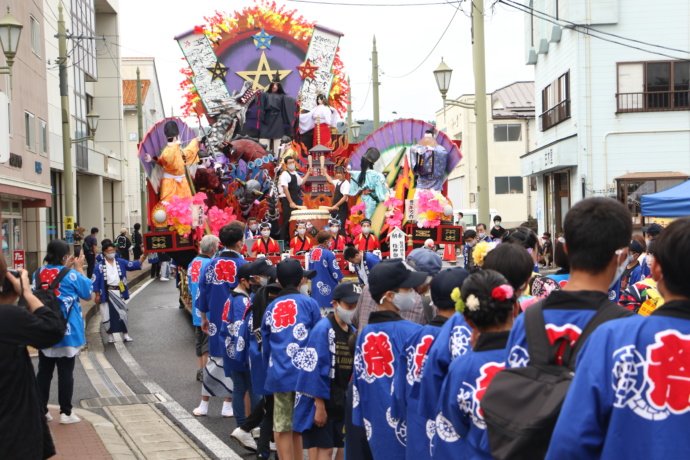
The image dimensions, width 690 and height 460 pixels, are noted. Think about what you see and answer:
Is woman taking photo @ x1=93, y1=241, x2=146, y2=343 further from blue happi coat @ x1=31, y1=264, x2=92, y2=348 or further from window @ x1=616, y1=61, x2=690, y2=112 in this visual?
window @ x1=616, y1=61, x2=690, y2=112

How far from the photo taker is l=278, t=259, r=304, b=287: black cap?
6.19m

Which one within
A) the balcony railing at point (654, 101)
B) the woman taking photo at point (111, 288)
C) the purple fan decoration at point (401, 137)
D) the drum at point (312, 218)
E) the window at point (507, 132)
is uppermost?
the window at point (507, 132)

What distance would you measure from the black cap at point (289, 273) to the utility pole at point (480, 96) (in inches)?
369

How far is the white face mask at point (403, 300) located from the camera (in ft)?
15.9

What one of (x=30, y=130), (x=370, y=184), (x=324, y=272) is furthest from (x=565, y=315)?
(x=30, y=130)

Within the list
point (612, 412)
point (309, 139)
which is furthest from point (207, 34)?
point (612, 412)

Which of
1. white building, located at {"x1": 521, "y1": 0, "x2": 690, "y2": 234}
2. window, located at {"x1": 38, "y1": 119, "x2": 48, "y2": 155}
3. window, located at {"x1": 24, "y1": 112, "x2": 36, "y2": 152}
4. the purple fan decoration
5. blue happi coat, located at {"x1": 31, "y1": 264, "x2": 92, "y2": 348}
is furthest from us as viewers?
white building, located at {"x1": 521, "y1": 0, "x2": 690, "y2": 234}

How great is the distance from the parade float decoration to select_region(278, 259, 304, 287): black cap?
923cm

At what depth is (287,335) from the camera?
6.07 metres

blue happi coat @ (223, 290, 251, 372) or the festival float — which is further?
the festival float

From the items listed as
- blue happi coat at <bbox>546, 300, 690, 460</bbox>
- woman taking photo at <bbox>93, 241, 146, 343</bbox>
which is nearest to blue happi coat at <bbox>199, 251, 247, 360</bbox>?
woman taking photo at <bbox>93, 241, 146, 343</bbox>

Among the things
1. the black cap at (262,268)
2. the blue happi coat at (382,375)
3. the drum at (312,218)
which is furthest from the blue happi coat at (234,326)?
the drum at (312,218)

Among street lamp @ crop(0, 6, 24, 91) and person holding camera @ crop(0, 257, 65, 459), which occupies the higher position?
street lamp @ crop(0, 6, 24, 91)

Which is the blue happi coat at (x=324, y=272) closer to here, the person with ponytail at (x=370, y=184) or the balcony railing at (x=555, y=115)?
the person with ponytail at (x=370, y=184)
